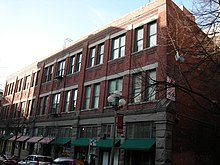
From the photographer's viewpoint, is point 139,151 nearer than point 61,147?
Yes

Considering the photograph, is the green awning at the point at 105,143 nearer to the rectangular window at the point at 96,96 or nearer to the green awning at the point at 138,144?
the green awning at the point at 138,144

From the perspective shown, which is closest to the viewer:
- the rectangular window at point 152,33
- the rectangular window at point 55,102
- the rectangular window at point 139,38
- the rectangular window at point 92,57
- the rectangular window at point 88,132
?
the rectangular window at point 152,33

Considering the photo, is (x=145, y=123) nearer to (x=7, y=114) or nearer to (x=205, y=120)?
(x=205, y=120)

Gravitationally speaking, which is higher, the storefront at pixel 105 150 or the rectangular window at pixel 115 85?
the rectangular window at pixel 115 85

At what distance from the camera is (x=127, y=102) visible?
22094mm

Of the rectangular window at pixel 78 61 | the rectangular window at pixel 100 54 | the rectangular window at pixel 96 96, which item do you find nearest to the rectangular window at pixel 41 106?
the rectangular window at pixel 78 61

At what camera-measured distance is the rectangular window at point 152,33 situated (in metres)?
22.0

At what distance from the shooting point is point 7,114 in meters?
45.5

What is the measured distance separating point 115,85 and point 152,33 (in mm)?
5283

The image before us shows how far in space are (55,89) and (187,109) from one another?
16.8 m

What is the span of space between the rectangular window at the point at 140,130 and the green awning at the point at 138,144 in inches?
18.2

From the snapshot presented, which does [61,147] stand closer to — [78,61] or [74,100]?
[74,100]

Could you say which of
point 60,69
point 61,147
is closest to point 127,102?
point 61,147

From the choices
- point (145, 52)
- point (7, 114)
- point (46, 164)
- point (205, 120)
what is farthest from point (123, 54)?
point (7, 114)
